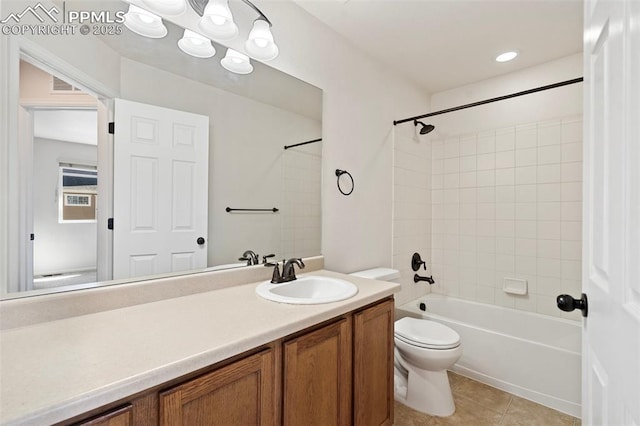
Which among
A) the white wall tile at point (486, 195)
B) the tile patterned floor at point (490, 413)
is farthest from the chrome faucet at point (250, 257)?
the white wall tile at point (486, 195)

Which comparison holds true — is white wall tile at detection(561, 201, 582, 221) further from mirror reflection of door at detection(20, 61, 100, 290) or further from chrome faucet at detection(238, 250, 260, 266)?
mirror reflection of door at detection(20, 61, 100, 290)

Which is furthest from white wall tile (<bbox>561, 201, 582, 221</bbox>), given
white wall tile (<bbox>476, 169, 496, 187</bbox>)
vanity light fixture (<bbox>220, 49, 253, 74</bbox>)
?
vanity light fixture (<bbox>220, 49, 253, 74</bbox>)

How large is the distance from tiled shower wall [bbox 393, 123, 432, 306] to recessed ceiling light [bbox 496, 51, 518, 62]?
837 mm

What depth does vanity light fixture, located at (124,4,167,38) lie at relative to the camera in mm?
1179

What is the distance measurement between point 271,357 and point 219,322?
21 cm

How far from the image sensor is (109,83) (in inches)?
45.0

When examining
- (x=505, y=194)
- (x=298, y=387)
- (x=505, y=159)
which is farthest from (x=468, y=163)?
(x=298, y=387)

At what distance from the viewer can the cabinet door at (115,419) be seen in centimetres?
62

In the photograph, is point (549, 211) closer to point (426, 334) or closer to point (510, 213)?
point (510, 213)

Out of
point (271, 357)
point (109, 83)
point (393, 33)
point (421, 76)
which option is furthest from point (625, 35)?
point (421, 76)

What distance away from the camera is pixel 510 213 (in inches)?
103

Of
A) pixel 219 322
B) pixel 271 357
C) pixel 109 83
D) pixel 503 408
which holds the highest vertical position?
pixel 109 83

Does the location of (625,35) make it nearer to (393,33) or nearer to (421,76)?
(393,33)

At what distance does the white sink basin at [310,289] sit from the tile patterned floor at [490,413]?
0.95 metres
